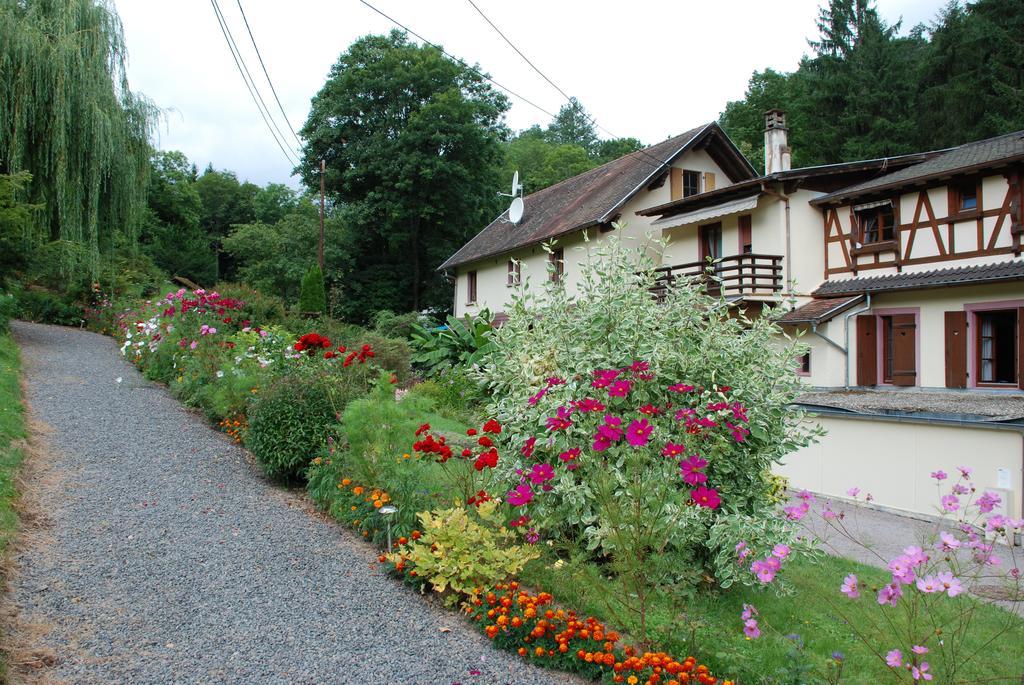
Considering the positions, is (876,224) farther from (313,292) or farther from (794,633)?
(313,292)

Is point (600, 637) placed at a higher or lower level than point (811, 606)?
higher

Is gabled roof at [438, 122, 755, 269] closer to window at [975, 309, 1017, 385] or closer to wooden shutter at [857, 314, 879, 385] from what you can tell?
wooden shutter at [857, 314, 879, 385]

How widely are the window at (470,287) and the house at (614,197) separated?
162cm

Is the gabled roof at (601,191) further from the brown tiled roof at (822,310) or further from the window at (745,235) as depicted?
the brown tiled roof at (822,310)

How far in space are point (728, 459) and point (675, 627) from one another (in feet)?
4.93

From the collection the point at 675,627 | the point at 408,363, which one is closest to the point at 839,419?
the point at 408,363

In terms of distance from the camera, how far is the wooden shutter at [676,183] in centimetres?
2092

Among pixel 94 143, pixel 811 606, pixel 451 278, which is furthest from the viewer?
pixel 451 278

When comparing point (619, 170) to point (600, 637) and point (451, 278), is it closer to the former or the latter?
point (451, 278)

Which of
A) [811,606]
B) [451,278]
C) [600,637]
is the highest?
[451,278]

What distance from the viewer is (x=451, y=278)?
107 feet

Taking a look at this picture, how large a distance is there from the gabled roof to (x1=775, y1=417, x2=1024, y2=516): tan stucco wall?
26.4 ft

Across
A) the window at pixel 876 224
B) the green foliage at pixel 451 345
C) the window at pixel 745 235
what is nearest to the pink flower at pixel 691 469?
the green foliage at pixel 451 345

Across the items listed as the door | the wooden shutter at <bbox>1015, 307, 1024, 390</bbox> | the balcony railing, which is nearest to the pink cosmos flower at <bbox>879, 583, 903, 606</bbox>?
the wooden shutter at <bbox>1015, 307, 1024, 390</bbox>
